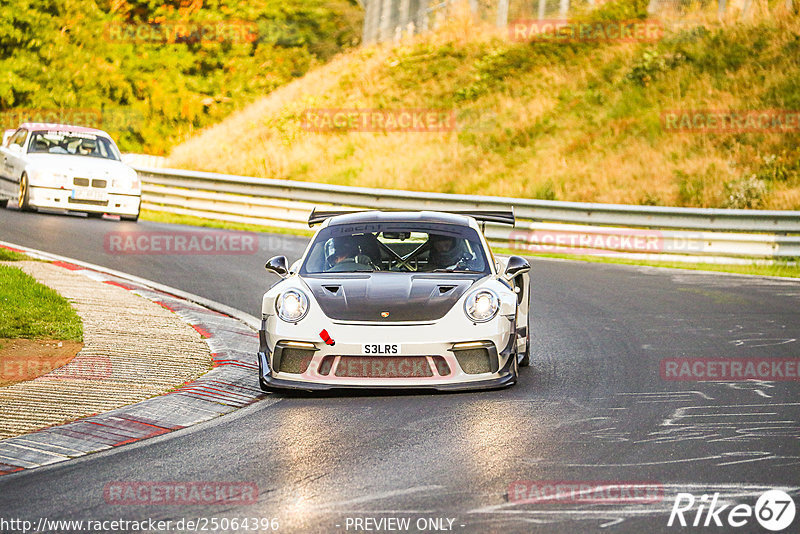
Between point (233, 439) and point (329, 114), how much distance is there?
27.4 m

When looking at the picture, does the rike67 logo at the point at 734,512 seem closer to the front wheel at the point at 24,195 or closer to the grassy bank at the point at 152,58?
the front wheel at the point at 24,195

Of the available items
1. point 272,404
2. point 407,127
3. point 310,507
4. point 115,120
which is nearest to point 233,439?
point 272,404

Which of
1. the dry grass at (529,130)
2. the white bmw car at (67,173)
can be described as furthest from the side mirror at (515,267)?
the dry grass at (529,130)

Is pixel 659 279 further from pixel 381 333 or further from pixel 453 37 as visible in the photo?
pixel 453 37

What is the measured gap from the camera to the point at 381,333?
27.3 ft

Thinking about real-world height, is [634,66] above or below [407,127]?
above

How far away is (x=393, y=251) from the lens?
10.1 meters

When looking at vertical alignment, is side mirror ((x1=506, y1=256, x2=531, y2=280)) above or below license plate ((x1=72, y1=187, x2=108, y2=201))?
below

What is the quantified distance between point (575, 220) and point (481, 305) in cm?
1211

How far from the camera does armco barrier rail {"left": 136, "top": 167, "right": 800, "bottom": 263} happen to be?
18891mm

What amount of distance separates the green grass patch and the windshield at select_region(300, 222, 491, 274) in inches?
94.7

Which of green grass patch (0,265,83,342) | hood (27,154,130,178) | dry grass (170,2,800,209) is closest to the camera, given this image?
green grass patch (0,265,83,342)

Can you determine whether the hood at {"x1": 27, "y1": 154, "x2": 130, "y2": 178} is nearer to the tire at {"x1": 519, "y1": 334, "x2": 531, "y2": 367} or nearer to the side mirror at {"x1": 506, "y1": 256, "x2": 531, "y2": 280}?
the tire at {"x1": 519, "y1": 334, "x2": 531, "y2": 367}

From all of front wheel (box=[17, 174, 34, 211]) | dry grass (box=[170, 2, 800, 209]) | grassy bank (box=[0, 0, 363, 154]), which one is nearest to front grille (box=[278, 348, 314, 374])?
front wheel (box=[17, 174, 34, 211])
